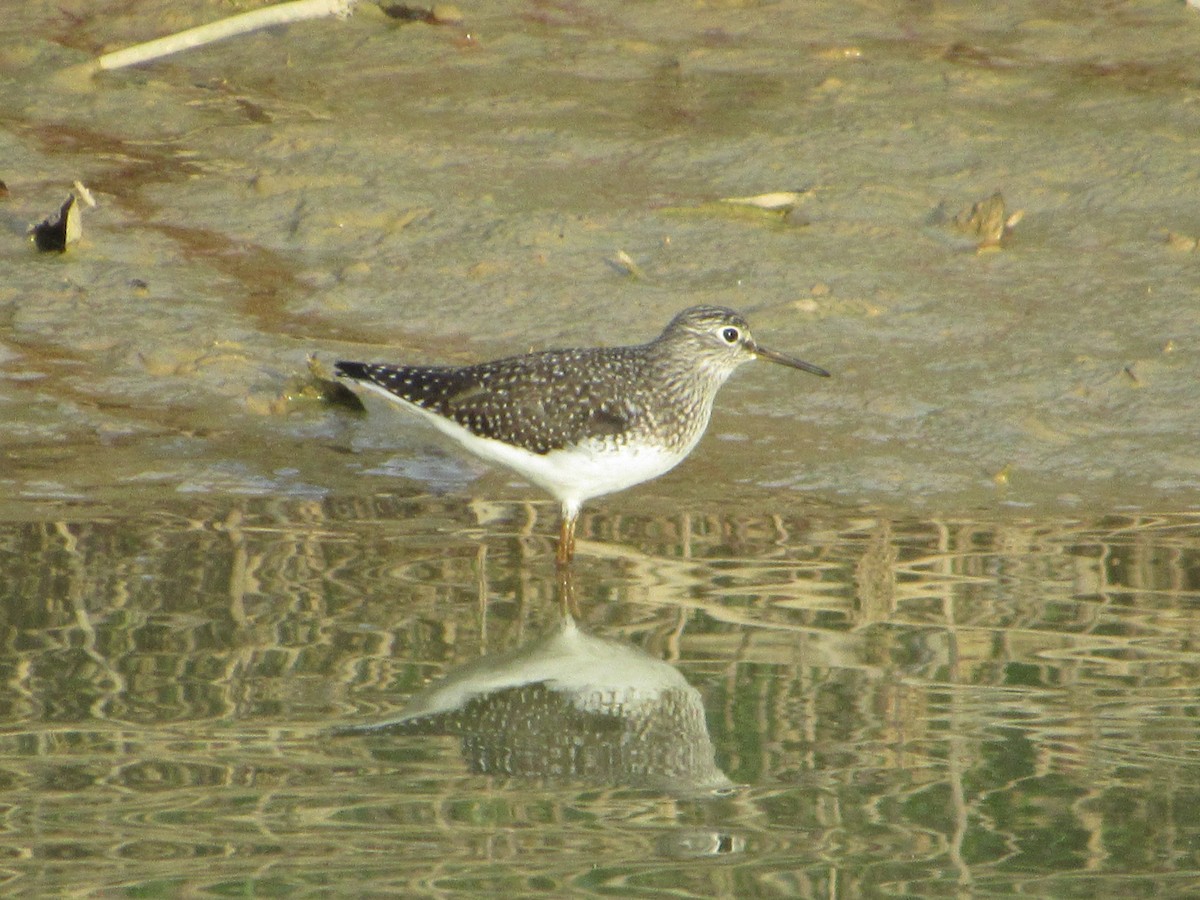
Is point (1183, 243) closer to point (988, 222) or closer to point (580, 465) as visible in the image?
point (988, 222)

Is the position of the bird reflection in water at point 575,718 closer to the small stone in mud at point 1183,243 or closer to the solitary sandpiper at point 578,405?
the solitary sandpiper at point 578,405

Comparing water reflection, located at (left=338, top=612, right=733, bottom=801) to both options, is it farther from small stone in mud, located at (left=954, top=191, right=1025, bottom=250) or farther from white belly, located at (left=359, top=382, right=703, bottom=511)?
small stone in mud, located at (left=954, top=191, right=1025, bottom=250)

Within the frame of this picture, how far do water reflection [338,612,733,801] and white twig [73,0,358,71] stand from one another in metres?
7.38

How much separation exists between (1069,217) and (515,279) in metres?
3.43

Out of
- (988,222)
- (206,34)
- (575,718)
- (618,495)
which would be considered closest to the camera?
(575,718)

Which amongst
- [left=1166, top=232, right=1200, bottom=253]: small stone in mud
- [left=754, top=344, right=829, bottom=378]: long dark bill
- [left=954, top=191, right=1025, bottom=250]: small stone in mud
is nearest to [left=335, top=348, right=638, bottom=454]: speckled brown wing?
[left=754, top=344, right=829, bottom=378]: long dark bill

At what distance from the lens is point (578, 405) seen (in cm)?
765

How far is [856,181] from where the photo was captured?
11227 mm

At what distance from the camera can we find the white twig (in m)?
12.3

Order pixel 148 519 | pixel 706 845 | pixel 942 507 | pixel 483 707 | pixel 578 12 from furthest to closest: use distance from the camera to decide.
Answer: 1. pixel 578 12
2. pixel 942 507
3. pixel 148 519
4. pixel 483 707
5. pixel 706 845

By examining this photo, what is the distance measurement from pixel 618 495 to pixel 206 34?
5.73 m

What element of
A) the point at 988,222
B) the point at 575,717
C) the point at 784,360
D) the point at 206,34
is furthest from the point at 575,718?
the point at 206,34

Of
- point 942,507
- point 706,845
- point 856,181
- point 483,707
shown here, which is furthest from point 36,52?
point 706,845

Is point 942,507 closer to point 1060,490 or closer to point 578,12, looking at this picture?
point 1060,490
